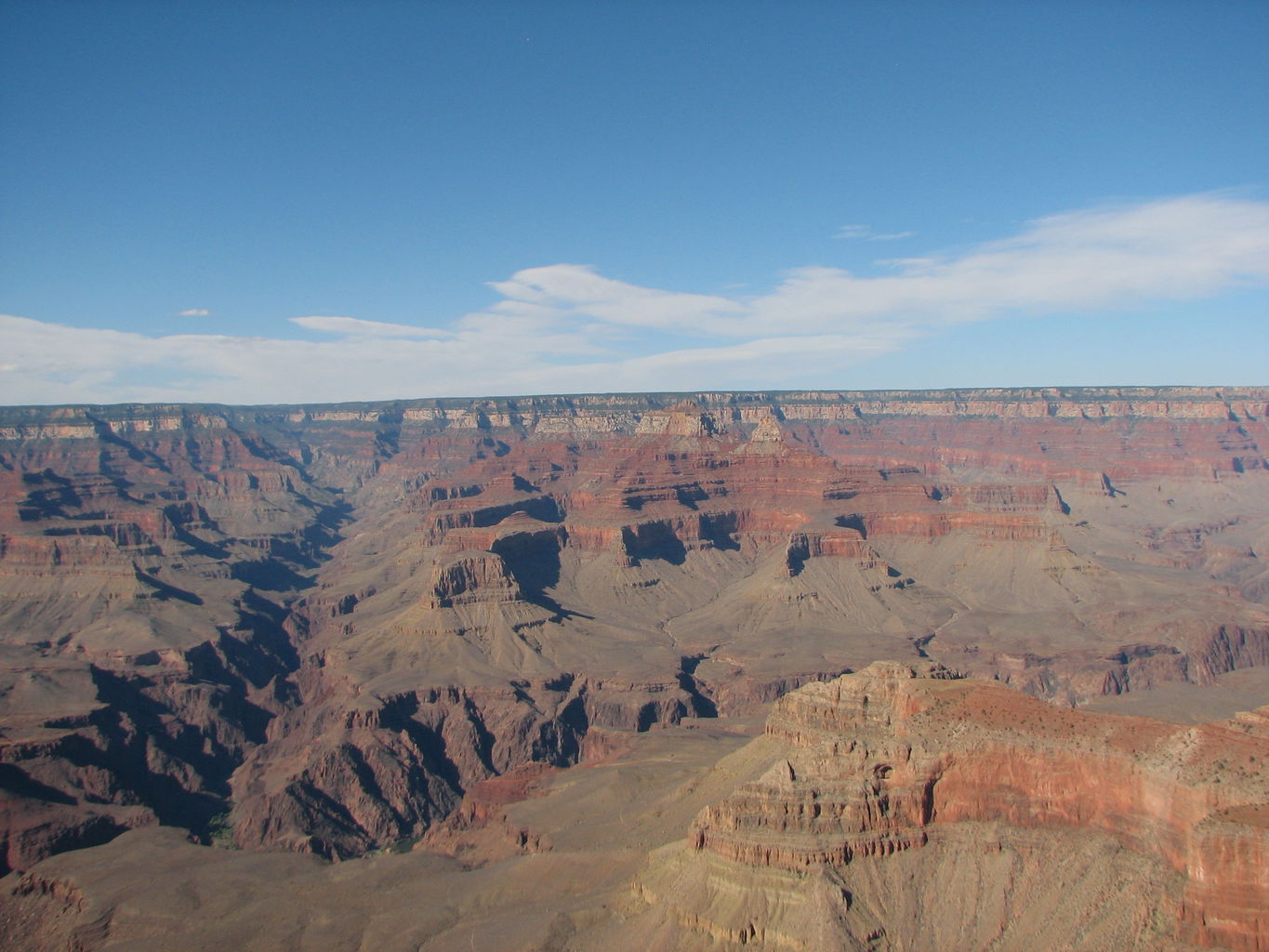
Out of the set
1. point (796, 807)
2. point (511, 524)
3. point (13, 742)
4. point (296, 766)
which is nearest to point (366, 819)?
point (296, 766)

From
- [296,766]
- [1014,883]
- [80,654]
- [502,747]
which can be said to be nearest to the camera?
[1014,883]

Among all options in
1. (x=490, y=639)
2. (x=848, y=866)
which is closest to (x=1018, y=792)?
(x=848, y=866)

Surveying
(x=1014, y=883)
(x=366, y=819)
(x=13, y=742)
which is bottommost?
(x=366, y=819)

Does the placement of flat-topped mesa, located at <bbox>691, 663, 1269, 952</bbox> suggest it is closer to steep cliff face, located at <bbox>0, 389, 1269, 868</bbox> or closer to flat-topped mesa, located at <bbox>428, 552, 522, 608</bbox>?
steep cliff face, located at <bbox>0, 389, 1269, 868</bbox>

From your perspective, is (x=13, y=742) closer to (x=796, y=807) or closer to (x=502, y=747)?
(x=502, y=747)

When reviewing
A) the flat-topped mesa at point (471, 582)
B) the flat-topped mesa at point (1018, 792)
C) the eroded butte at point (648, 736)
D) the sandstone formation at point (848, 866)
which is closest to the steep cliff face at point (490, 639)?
the flat-topped mesa at point (471, 582)

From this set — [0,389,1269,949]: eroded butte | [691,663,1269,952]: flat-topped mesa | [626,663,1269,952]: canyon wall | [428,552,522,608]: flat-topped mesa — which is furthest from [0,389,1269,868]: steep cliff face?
[691,663,1269,952]: flat-topped mesa

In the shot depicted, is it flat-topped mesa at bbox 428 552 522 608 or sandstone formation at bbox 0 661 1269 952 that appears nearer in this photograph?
sandstone formation at bbox 0 661 1269 952
